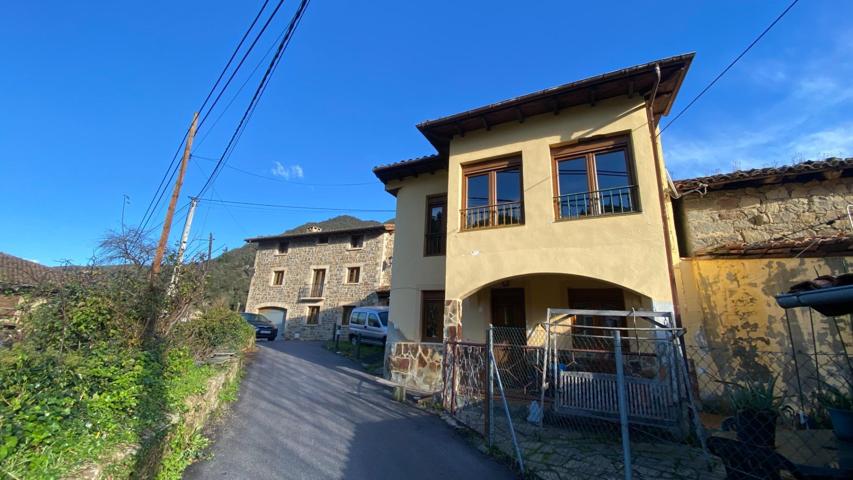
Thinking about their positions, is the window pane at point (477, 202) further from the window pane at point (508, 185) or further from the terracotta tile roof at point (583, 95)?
the terracotta tile roof at point (583, 95)

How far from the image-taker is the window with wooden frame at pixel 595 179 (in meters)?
7.11

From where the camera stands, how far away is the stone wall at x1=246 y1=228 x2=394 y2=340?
23.9m

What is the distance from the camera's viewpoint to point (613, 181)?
7.30 m

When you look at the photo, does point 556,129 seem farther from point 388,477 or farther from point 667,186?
point 388,477

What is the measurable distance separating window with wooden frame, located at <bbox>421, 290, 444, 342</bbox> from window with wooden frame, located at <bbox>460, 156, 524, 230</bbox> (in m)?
2.49

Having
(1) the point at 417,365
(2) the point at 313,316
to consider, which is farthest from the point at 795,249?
(2) the point at 313,316

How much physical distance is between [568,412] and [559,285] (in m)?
3.88

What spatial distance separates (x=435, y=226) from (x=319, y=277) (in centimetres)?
1715

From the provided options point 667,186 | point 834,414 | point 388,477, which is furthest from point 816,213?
point 388,477

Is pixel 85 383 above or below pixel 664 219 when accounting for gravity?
below

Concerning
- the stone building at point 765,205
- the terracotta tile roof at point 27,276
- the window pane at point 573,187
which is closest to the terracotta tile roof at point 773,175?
the stone building at point 765,205

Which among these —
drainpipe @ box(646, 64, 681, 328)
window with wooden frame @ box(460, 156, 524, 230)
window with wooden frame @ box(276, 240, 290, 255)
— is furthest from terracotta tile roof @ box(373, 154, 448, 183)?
window with wooden frame @ box(276, 240, 290, 255)

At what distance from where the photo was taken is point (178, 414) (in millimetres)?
4262

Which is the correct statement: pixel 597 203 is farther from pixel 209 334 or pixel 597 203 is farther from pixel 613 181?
pixel 209 334
